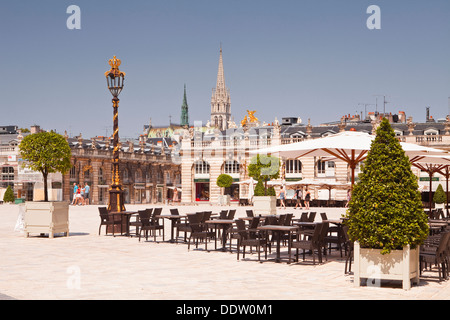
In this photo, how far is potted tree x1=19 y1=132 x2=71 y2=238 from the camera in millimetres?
17000

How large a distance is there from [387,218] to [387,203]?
0.74 feet

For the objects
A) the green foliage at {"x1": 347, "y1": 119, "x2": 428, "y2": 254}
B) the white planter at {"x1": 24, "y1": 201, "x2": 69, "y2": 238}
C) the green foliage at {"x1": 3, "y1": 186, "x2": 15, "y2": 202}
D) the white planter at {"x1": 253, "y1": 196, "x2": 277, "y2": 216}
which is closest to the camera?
the green foliage at {"x1": 347, "y1": 119, "x2": 428, "y2": 254}

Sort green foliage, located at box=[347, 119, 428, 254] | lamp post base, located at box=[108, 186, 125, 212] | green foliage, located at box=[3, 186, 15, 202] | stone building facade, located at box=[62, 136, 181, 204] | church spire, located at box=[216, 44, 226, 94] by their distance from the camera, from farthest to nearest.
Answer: church spire, located at box=[216, 44, 226, 94], stone building facade, located at box=[62, 136, 181, 204], green foliage, located at box=[3, 186, 15, 202], lamp post base, located at box=[108, 186, 125, 212], green foliage, located at box=[347, 119, 428, 254]

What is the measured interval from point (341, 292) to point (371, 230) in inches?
41.6

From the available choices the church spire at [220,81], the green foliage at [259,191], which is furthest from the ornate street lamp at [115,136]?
the church spire at [220,81]

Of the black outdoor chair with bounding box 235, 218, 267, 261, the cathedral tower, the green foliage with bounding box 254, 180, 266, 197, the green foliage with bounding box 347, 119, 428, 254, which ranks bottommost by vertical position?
the black outdoor chair with bounding box 235, 218, 267, 261

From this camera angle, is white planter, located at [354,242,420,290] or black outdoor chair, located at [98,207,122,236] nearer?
white planter, located at [354,242,420,290]

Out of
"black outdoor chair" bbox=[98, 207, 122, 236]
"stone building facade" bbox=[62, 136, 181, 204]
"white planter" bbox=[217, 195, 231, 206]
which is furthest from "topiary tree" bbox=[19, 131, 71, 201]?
"stone building facade" bbox=[62, 136, 181, 204]

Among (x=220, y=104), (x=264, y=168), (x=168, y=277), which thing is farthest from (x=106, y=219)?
(x=220, y=104)

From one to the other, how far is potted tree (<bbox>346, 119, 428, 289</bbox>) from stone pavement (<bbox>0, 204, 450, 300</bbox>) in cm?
35

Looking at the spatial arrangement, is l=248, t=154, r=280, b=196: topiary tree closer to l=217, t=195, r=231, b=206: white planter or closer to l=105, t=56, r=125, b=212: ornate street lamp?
l=217, t=195, r=231, b=206: white planter

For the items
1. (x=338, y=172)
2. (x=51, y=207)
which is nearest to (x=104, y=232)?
(x=51, y=207)

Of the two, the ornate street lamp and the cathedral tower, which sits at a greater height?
the cathedral tower

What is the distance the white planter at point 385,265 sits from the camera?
29.9 feet
